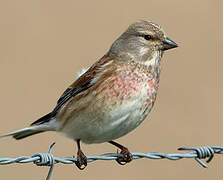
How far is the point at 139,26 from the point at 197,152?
1.34 metres

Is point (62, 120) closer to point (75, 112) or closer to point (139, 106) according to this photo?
point (75, 112)

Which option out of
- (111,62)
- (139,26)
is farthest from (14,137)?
(139,26)

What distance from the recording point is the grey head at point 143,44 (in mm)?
4551

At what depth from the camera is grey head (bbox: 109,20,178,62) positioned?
14.9 feet

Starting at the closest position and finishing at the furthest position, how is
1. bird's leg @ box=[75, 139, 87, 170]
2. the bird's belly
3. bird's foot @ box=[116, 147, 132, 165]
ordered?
1. the bird's belly
2. bird's leg @ box=[75, 139, 87, 170]
3. bird's foot @ box=[116, 147, 132, 165]

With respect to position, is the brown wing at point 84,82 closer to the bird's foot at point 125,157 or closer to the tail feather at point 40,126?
the tail feather at point 40,126

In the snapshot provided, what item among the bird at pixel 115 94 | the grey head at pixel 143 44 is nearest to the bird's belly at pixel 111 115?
the bird at pixel 115 94

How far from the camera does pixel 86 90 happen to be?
14.9 ft

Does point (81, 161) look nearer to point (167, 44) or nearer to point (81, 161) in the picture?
point (81, 161)

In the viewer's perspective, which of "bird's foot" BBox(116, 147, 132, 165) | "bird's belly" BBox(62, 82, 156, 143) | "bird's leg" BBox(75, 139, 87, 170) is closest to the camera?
"bird's belly" BBox(62, 82, 156, 143)

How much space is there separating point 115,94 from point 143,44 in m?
0.58

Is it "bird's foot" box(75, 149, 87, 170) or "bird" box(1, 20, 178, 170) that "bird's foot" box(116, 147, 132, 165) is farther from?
"bird's foot" box(75, 149, 87, 170)

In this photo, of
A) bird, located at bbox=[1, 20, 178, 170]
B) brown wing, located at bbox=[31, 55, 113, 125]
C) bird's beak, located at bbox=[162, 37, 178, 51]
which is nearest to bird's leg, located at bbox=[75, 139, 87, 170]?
bird, located at bbox=[1, 20, 178, 170]

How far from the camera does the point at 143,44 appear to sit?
461cm
